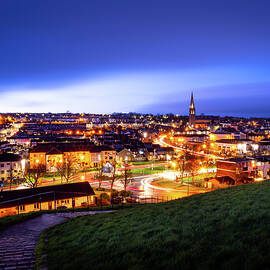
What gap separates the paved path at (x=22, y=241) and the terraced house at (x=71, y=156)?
126ft

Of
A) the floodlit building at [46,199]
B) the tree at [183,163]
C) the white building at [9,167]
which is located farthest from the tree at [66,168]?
the tree at [183,163]

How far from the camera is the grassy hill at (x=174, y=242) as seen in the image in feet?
17.0

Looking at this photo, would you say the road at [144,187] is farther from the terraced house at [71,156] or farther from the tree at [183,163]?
the terraced house at [71,156]

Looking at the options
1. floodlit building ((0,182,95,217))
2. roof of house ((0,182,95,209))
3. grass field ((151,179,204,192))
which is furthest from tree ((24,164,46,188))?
grass field ((151,179,204,192))

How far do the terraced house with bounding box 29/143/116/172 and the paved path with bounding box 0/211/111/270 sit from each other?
126 ft

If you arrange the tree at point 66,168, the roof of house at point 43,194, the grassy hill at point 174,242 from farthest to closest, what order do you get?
the tree at point 66,168, the roof of house at point 43,194, the grassy hill at point 174,242

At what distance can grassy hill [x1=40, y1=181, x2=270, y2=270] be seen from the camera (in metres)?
5.20

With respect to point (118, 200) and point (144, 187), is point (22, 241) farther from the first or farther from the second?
point (144, 187)

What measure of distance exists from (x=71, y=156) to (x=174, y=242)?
53737mm

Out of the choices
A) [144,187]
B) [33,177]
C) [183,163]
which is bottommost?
[144,187]

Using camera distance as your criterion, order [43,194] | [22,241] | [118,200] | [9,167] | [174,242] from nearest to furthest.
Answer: [174,242], [22,241], [43,194], [118,200], [9,167]

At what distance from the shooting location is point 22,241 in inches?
373

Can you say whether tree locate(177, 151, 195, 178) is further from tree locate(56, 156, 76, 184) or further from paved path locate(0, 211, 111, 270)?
paved path locate(0, 211, 111, 270)

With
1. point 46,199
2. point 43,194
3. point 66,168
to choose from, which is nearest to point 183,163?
point 66,168
